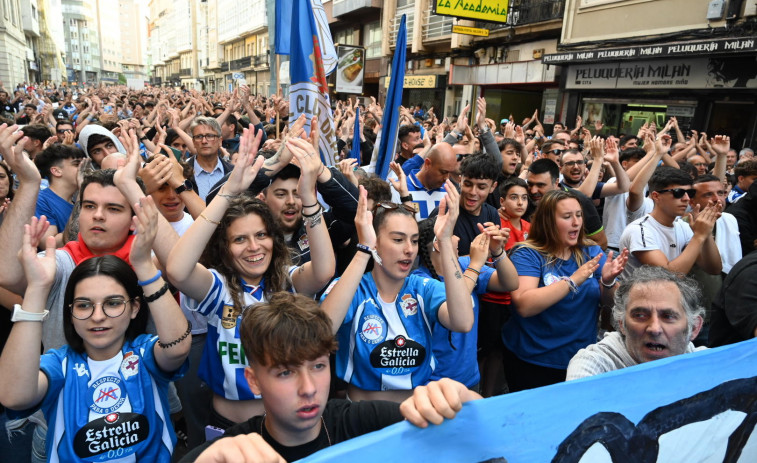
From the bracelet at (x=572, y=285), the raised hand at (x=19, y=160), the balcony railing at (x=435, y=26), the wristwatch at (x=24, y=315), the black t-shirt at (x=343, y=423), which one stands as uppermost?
the balcony railing at (x=435, y=26)

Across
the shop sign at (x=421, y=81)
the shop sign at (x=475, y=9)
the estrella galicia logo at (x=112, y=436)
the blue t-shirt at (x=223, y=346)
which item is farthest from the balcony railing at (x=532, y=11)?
the estrella galicia logo at (x=112, y=436)

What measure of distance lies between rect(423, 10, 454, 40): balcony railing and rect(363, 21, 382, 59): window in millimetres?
5099

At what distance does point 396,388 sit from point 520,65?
1683cm

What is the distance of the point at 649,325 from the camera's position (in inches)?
80.1

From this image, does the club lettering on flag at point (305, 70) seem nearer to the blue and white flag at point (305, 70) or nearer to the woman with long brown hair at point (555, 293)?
the blue and white flag at point (305, 70)

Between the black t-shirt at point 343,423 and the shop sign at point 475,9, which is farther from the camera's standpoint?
the shop sign at point 475,9

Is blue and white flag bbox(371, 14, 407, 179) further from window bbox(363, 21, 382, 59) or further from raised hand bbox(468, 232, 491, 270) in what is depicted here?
window bbox(363, 21, 382, 59)

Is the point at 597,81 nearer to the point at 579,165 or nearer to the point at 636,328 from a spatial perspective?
the point at 579,165

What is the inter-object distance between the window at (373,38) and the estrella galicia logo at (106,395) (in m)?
27.5

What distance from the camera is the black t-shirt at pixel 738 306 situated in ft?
7.48

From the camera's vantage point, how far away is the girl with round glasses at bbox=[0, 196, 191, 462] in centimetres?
179

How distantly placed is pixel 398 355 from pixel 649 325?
108cm

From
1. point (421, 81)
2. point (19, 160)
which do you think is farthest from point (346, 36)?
point (19, 160)

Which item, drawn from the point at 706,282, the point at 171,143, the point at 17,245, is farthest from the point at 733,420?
the point at 171,143
